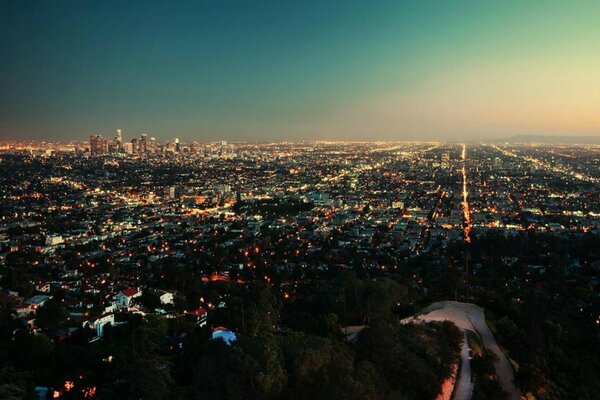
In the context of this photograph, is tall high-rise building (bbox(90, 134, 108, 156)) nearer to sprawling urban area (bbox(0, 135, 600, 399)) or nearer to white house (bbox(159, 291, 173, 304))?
sprawling urban area (bbox(0, 135, 600, 399))

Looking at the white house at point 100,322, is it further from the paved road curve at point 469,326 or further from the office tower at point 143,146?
the office tower at point 143,146

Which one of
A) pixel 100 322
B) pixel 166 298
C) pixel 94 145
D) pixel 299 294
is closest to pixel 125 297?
pixel 166 298

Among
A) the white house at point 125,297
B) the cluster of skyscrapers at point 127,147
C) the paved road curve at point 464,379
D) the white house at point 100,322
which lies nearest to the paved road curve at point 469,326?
the paved road curve at point 464,379

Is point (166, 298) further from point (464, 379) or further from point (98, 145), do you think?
point (98, 145)

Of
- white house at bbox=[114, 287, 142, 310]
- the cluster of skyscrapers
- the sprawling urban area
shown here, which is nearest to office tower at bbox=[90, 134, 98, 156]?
the cluster of skyscrapers

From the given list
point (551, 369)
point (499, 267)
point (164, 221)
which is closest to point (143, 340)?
point (551, 369)

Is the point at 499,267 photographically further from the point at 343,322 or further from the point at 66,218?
the point at 66,218

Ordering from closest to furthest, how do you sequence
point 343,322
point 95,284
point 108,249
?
1. point 343,322
2. point 95,284
3. point 108,249

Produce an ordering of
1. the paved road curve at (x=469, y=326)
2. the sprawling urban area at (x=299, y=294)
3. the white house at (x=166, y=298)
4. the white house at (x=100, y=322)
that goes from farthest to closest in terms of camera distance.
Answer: the white house at (x=166, y=298)
the white house at (x=100, y=322)
the paved road curve at (x=469, y=326)
the sprawling urban area at (x=299, y=294)

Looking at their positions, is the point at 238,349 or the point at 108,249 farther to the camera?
the point at 108,249
